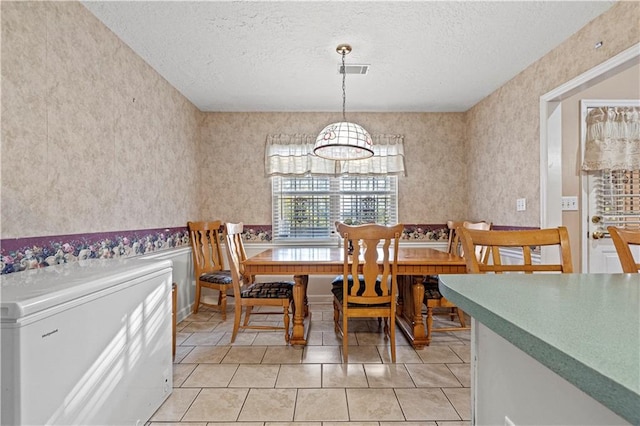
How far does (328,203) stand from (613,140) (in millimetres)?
2940

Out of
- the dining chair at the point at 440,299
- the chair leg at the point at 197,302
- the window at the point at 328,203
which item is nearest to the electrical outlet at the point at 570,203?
the dining chair at the point at 440,299

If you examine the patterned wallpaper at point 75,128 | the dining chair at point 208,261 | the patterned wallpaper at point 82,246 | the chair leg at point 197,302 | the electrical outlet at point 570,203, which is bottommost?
the chair leg at point 197,302

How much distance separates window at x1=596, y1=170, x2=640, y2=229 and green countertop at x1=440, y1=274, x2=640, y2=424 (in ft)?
8.61

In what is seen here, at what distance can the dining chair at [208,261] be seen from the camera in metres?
3.34

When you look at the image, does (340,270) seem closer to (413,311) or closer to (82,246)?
(413,311)

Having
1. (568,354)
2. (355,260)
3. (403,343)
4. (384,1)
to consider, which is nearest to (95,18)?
(384,1)

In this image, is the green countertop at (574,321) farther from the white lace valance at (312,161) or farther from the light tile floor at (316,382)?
the white lace valance at (312,161)

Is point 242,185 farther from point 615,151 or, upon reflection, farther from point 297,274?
point 615,151

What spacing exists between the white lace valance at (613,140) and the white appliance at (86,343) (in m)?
3.68

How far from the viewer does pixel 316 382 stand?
208cm

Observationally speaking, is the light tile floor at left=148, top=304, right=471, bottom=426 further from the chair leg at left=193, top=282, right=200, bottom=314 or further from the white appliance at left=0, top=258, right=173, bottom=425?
the chair leg at left=193, top=282, right=200, bottom=314

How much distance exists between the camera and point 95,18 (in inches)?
85.6

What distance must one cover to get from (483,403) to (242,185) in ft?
12.2

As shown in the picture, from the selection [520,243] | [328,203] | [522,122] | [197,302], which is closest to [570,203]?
[522,122]
